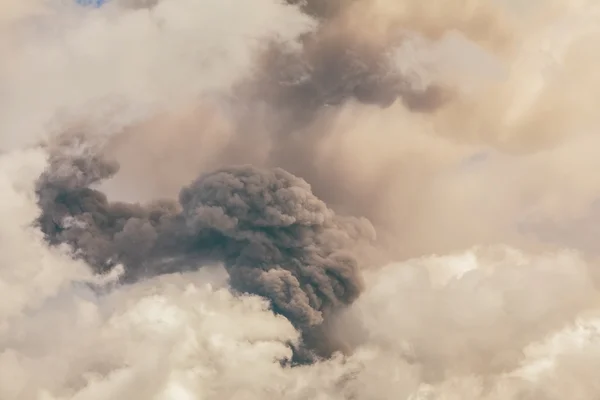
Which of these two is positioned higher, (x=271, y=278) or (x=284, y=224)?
(x=284, y=224)

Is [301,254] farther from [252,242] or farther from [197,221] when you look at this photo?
[197,221]

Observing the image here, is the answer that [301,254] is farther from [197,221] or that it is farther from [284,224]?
[197,221]

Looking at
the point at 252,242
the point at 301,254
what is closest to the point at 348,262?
the point at 301,254

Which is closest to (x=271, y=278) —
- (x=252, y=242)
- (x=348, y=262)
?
(x=252, y=242)

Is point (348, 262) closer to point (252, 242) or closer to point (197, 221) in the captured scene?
point (252, 242)

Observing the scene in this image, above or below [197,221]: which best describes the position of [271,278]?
below

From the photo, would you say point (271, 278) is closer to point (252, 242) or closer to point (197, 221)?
point (252, 242)
